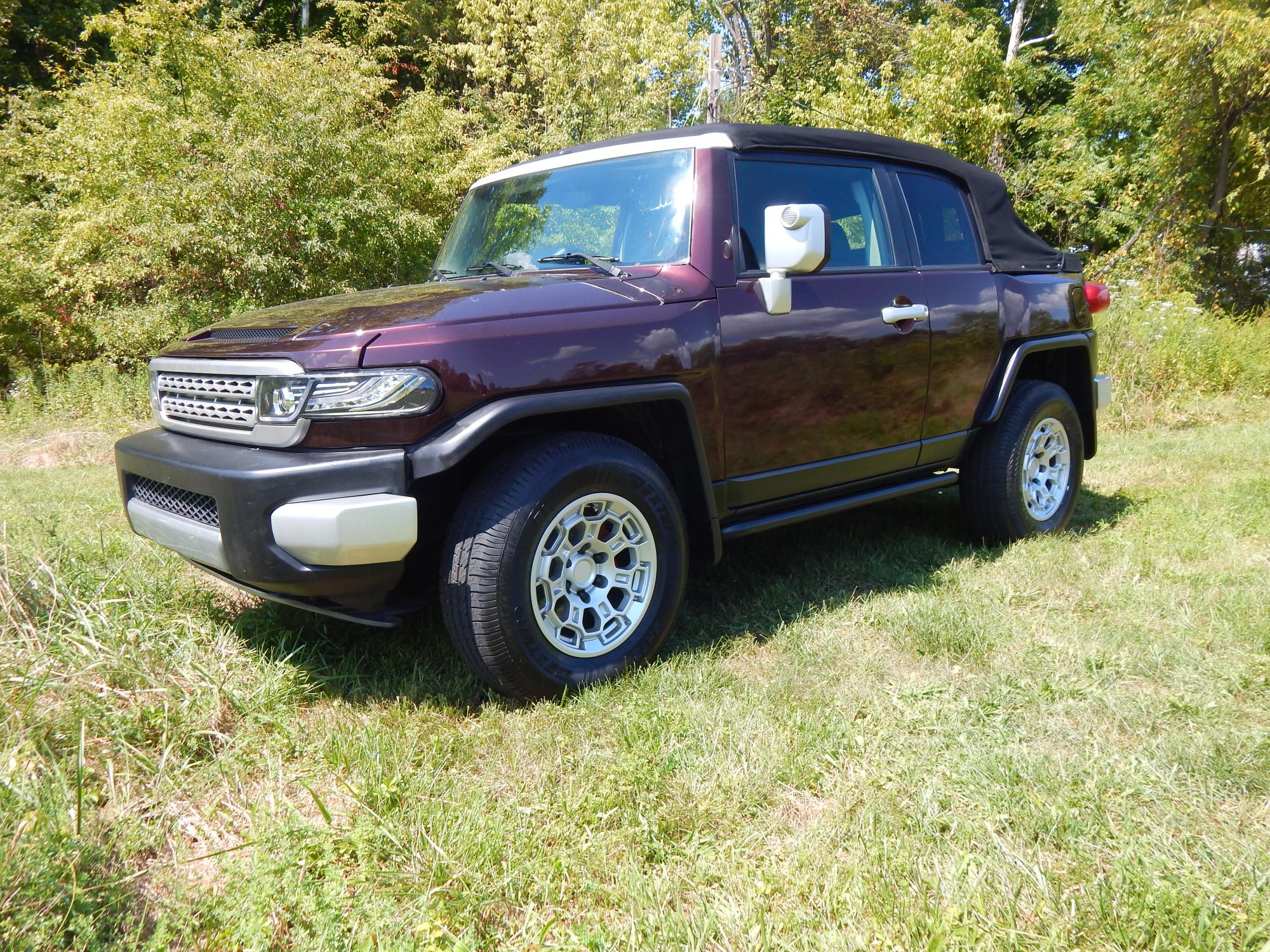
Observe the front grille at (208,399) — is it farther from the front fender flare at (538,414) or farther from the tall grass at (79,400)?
the tall grass at (79,400)

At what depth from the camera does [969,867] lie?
210 cm

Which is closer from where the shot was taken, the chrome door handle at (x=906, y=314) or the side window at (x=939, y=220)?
the chrome door handle at (x=906, y=314)

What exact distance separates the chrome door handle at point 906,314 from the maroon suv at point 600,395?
1cm

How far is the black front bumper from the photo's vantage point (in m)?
2.57

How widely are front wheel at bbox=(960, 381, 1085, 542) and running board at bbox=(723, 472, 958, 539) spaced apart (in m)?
0.17

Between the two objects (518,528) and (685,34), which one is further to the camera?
(685,34)

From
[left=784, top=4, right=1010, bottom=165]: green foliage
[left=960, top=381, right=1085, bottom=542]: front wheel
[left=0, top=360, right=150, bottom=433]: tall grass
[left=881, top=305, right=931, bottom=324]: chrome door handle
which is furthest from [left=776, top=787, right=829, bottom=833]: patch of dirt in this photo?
[left=784, top=4, right=1010, bottom=165]: green foliage

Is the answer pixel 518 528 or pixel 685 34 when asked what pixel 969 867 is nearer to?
pixel 518 528

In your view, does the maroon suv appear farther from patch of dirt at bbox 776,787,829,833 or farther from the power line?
the power line

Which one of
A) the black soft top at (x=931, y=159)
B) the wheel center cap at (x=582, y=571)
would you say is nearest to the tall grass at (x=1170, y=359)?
the black soft top at (x=931, y=159)

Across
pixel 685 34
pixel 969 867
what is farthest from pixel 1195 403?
pixel 685 34

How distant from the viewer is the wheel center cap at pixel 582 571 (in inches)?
119

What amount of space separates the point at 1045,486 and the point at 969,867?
3292mm

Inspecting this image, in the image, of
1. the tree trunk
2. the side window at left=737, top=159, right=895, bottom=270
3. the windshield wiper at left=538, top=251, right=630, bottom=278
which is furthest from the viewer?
the tree trunk
